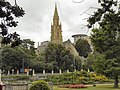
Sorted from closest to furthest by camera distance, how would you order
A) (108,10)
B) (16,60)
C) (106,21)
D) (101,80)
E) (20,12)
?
(108,10) < (106,21) < (20,12) < (101,80) < (16,60)

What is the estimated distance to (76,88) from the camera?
1598 inches

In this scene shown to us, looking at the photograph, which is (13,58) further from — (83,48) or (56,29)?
(56,29)

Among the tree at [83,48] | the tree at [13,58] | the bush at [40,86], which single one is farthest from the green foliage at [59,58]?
the bush at [40,86]

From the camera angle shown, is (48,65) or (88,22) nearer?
(88,22)

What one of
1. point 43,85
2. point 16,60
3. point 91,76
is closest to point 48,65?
point 16,60

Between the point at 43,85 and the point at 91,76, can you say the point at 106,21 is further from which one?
the point at 91,76

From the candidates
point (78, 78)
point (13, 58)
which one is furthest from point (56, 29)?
point (78, 78)

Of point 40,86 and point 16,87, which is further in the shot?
point 16,87

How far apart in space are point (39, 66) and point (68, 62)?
724cm

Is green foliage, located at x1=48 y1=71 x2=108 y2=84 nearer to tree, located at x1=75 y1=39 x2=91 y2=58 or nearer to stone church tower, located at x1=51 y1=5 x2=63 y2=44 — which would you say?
tree, located at x1=75 y1=39 x2=91 y2=58

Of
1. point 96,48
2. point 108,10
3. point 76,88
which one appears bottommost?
point 76,88

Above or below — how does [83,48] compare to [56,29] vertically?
below

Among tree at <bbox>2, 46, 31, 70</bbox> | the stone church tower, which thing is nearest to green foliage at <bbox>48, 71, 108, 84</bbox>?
tree at <bbox>2, 46, 31, 70</bbox>

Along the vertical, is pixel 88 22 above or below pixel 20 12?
below
